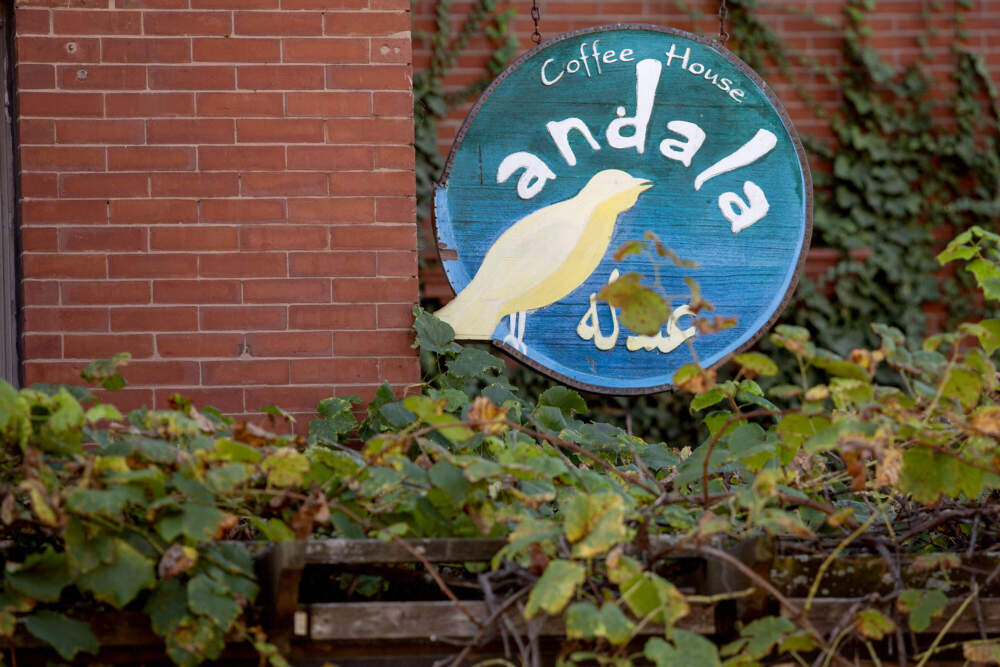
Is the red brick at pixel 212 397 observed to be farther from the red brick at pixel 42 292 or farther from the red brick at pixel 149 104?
the red brick at pixel 149 104

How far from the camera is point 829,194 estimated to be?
447cm

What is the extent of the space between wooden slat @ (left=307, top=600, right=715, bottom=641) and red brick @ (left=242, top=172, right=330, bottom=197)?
142cm

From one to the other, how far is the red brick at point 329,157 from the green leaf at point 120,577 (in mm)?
1466

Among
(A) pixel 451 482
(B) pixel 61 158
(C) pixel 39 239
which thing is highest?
(B) pixel 61 158

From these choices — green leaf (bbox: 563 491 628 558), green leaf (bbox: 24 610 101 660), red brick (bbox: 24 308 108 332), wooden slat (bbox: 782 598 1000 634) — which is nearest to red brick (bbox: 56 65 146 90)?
red brick (bbox: 24 308 108 332)

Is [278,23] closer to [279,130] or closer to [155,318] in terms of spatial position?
[279,130]

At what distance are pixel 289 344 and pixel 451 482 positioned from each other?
1.22 metres

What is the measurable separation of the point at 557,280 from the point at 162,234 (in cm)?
105

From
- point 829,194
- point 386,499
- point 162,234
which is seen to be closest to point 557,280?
point 162,234

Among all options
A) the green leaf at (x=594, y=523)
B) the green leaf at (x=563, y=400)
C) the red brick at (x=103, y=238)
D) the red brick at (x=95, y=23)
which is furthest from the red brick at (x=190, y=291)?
the green leaf at (x=594, y=523)

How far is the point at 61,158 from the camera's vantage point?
113 inches

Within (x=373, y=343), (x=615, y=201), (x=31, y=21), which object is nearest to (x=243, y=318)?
(x=373, y=343)

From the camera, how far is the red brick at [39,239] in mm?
2846

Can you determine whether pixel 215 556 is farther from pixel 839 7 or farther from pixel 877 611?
pixel 839 7
